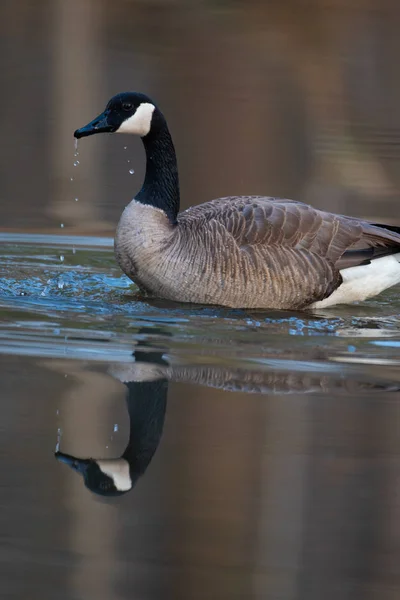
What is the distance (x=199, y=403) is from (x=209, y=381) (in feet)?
1.15

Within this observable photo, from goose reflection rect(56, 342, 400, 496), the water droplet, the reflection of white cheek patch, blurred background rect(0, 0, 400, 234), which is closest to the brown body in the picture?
the reflection of white cheek patch

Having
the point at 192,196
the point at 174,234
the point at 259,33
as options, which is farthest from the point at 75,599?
the point at 259,33

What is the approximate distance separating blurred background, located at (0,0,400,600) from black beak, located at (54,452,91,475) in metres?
0.05

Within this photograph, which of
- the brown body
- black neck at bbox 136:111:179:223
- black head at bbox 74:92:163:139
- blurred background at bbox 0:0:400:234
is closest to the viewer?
the brown body

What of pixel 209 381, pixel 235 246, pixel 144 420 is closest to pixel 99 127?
pixel 235 246

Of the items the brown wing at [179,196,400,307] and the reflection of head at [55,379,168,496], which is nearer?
the reflection of head at [55,379,168,496]

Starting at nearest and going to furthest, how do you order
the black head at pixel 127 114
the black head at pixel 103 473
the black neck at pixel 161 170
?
the black head at pixel 103 473
the black head at pixel 127 114
the black neck at pixel 161 170

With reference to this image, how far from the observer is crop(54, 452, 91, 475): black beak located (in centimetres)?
419

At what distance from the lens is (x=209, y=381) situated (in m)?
5.29

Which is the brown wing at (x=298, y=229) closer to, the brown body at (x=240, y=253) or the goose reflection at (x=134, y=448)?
the brown body at (x=240, y=253)

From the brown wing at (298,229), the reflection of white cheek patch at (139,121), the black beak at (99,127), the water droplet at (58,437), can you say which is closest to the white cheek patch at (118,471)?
the water droplet at (58,437)

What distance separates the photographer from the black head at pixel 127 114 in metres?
7.06

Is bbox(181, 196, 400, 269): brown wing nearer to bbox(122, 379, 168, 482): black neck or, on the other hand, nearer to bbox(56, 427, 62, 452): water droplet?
bbox(122, 379, 168, 482): black neck

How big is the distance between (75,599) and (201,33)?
15539mm
